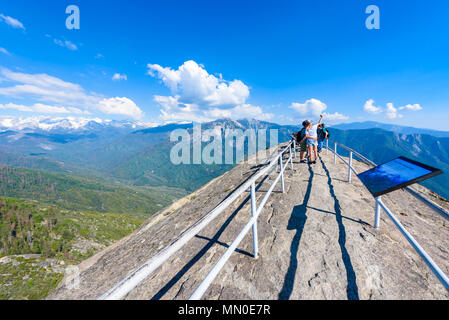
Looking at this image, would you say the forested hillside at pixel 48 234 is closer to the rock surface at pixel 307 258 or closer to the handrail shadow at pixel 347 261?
the rock surface at pixel 307 258

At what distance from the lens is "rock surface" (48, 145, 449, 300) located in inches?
130

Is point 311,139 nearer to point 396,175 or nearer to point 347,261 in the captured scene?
point 396,175

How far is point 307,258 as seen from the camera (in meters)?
3.96

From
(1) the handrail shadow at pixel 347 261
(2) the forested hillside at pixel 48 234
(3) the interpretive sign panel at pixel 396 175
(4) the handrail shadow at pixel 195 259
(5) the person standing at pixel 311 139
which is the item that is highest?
(5) the person standing at pixel 311 139

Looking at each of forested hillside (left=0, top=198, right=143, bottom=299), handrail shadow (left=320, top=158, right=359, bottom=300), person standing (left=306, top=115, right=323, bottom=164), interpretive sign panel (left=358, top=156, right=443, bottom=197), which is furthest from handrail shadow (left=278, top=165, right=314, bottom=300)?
forested hillside (left=0, top=198, right=143, bottom=299)

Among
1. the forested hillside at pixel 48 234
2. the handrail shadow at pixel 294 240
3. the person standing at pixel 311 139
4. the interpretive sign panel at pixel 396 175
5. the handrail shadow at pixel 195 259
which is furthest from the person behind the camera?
the forested hillside at pixel 48 234

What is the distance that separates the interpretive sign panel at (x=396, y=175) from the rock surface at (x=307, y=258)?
58.0 inches

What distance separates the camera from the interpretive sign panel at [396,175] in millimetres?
3033

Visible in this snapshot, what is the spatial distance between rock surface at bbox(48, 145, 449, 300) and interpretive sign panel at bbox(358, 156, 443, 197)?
4.84 feet

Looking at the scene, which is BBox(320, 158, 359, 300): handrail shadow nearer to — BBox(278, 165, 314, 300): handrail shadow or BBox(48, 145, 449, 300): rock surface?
BBox(48, 145, 449, 300): rock surface

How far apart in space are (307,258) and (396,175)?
2438mm

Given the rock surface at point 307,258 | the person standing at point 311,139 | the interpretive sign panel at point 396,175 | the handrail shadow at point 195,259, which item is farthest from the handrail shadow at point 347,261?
the person standing at point 311,139
